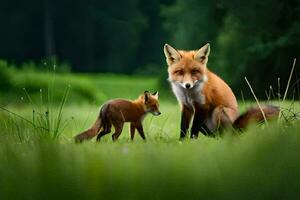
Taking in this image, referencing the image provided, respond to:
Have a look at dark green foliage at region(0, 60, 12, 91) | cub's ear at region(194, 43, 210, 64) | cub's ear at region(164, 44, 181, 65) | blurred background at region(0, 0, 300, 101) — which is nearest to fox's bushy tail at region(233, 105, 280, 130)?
cub's ear at region(194, 43, 210, 64)

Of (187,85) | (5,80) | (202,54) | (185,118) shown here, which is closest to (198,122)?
(185,118)

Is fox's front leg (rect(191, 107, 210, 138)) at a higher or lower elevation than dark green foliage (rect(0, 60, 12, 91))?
higher

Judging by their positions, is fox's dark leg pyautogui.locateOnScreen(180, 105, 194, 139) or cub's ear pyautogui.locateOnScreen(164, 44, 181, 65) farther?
fox's dark leg pyautogui.locateOnScreen(180, 105, 194, 139)

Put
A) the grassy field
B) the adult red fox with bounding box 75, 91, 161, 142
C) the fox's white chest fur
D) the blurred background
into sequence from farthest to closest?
the blurred background, the fox's white chest fur, the adult red fox with bounding box 75, 91, 161, 142, the grassy field

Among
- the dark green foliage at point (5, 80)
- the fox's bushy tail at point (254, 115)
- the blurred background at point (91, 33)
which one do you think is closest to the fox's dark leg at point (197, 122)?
the fox's bushy tail at point (254, 115)

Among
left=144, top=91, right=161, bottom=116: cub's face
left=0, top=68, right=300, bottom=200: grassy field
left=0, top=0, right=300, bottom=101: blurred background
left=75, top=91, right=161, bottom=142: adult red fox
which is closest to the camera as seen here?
left=0, top=68, right=300, bottom=200: grassy field

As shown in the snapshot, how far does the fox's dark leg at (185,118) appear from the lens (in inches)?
185

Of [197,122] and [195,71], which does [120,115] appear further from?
[197,122]

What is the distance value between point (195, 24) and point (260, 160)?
33.2 ft

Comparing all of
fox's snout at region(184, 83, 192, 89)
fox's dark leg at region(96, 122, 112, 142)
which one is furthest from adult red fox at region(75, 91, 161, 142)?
fox's snout at region(184, 83, 192, 89)

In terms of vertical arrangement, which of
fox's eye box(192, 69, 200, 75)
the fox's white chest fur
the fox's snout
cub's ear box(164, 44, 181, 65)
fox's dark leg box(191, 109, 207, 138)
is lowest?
fox's dark leg box(191, 109, 207, 138)

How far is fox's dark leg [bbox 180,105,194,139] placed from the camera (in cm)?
471

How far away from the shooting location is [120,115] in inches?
165

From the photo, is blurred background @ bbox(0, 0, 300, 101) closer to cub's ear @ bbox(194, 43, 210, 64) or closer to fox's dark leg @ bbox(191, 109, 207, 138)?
fox's dark leg @ bbox(191, 109, 207, 138)
